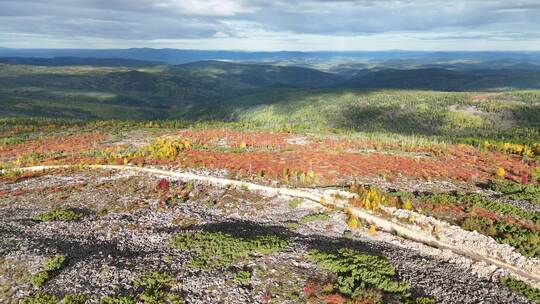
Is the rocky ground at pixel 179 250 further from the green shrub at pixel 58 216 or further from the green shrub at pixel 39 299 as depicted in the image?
the green shrub at pixel 58 216

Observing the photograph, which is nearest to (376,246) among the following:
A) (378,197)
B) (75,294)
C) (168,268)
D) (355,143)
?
(378,197)

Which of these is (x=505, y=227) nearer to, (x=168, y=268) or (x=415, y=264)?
(x=415, y=264)

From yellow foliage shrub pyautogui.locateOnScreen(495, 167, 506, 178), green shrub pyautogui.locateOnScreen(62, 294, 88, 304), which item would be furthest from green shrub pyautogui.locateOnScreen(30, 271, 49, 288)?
yellow foliage shrub pyautogui.locateOnScreen(495, 167, 506, 178)

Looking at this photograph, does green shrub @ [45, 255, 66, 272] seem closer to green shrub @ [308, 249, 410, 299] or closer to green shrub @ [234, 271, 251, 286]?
green shrub @ [234, 271, 251, 286]

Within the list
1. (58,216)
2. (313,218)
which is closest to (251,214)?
(313,218)

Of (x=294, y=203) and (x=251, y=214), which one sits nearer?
(x=251, y=214)

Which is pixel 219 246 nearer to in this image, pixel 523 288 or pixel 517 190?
pixel 523 288
